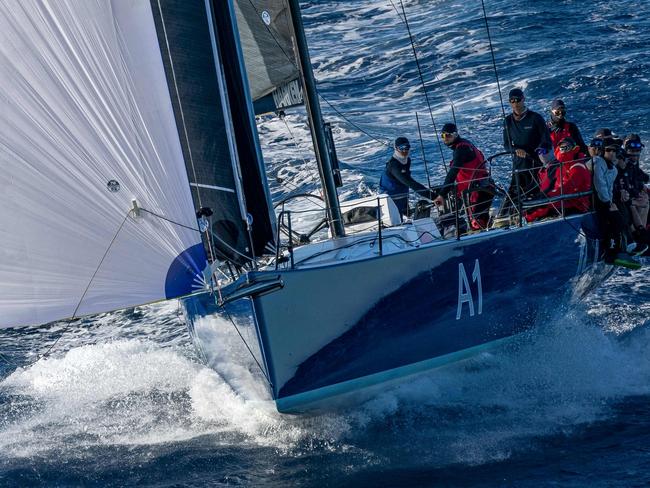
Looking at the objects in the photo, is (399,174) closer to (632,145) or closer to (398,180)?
(398,180)

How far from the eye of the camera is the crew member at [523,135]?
8.59m

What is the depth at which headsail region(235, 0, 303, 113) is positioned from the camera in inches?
336

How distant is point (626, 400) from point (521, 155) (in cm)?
242

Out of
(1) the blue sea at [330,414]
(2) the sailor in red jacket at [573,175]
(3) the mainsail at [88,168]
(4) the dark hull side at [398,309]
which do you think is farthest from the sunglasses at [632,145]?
(3) the mainsail at [88,168]

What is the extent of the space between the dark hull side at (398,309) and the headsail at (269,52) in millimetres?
2289

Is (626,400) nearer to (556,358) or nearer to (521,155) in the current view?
(556,358)

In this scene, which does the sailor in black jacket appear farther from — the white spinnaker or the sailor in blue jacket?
the white spinnaker

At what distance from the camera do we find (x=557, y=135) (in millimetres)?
9039

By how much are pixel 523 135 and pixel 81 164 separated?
454cm

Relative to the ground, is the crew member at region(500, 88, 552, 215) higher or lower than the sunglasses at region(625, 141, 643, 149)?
higher

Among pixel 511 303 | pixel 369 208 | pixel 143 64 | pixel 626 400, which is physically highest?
pixel 143 64

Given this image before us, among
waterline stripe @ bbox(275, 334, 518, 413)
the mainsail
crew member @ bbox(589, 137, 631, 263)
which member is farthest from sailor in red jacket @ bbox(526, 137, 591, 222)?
the mainsail

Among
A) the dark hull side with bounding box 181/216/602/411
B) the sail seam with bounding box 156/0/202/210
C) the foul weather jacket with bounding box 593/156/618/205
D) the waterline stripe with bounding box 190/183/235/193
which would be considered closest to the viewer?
the sail seam with bounding box 156/0/202/210

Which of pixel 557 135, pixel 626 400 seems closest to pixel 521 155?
pixel 557 135
